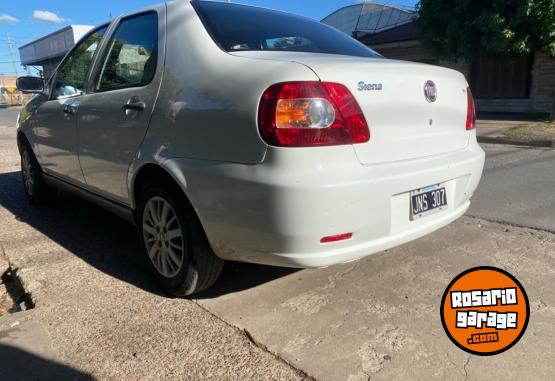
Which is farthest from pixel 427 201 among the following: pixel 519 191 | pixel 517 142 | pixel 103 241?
pixel 517 142

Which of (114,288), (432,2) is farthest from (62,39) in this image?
(114,288)

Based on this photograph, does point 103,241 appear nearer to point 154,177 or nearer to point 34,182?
point 154,177

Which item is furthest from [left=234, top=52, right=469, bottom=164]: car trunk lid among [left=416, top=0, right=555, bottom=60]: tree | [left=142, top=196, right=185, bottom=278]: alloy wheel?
[left=416, top=0, right=555, bottom=60]: tree

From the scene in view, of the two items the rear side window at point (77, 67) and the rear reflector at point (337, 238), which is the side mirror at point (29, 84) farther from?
the rear reflector at point (337, 238)

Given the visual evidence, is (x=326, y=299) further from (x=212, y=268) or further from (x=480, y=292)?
(x=480, y=292)

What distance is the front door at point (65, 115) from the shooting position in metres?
3.56

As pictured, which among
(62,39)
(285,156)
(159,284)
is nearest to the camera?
(285,156)

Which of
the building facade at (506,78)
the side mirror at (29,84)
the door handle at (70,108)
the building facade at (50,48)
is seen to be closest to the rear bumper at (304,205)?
the door handle at (70,108)

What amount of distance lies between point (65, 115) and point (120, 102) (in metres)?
1.02

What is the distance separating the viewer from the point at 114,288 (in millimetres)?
2930

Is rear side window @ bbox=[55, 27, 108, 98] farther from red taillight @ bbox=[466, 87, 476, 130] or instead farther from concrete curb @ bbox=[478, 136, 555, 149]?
concrete curb @ bbox=[478, 136, 555, 149]

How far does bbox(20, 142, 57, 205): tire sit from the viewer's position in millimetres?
4704

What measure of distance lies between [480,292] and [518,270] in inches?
54.8

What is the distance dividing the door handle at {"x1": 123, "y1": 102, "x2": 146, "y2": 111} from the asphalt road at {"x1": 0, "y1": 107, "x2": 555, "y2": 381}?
3.66 ft
